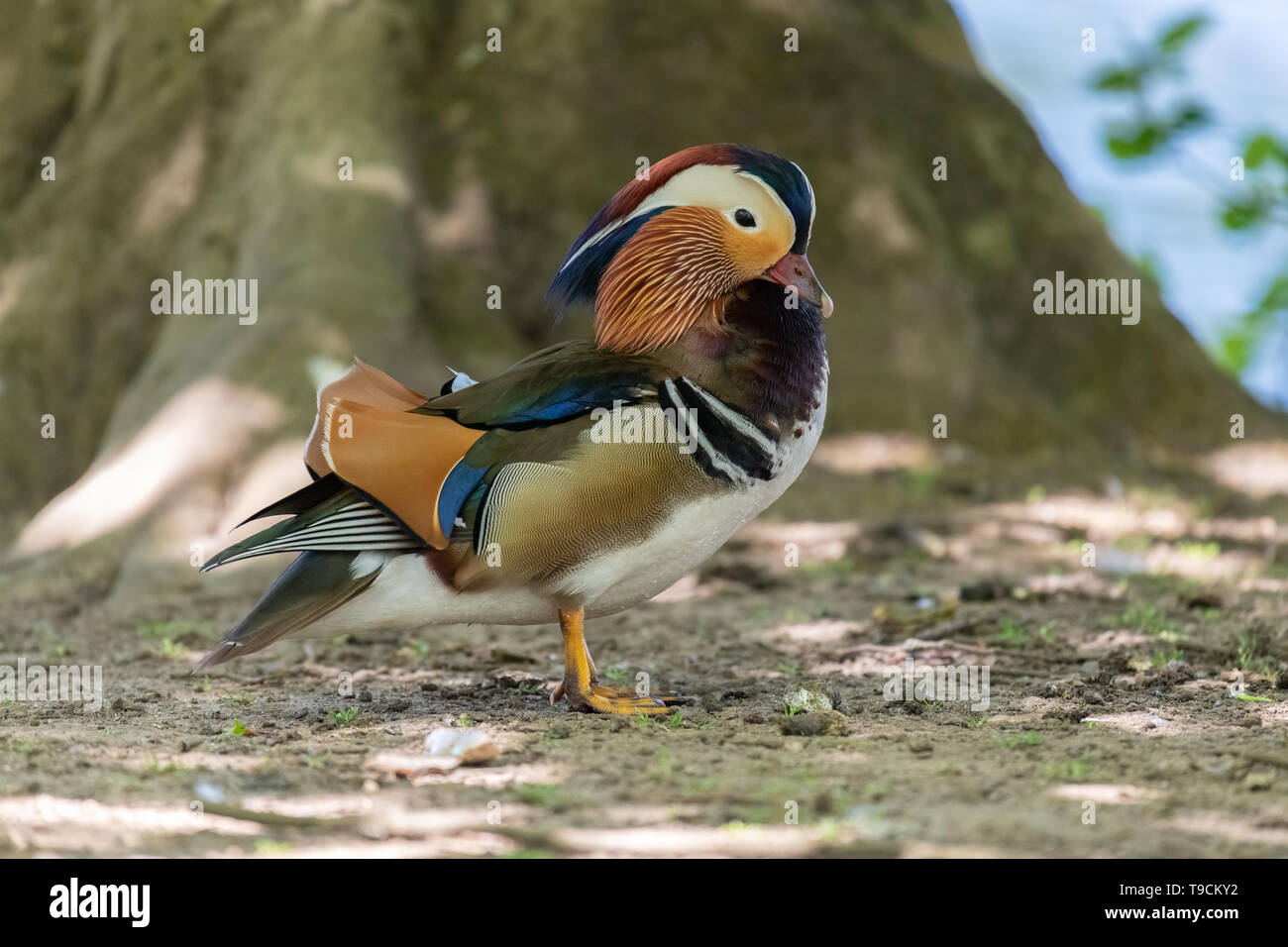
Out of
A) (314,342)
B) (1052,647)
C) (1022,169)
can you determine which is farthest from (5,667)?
(1022,169)

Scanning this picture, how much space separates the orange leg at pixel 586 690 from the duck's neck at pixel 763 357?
0.85 meters

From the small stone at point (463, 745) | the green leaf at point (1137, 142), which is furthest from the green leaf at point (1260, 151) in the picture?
the small stone at point (463, 745)

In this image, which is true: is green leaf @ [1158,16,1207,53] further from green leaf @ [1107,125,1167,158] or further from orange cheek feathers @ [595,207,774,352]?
orange cheek feathers @ [595,207,774,352]

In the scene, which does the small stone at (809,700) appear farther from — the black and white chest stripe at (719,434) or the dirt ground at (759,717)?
the black and white chest stripe at (719,434)

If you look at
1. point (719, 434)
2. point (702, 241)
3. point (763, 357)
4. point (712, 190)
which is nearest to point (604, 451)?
point (719, 434)

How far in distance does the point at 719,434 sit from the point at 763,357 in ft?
1.02

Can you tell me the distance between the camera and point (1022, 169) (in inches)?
363

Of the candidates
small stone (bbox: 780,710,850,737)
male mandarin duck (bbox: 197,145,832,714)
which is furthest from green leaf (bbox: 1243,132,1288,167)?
small stone (bbox: 780,710,850,737)

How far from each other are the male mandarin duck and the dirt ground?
403mm

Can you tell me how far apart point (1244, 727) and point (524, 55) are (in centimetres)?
613

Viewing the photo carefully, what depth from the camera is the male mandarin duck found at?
13.2 feet

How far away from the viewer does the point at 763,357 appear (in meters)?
4.17

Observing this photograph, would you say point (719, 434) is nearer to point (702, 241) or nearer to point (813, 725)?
point (702, 241)

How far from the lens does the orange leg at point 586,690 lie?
166 inches
